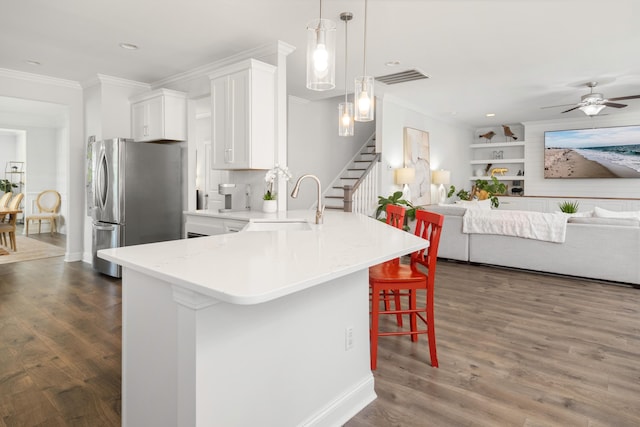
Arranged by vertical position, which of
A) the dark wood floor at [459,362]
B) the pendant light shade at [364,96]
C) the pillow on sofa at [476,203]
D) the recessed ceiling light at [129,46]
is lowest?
the dark wood floor at [459,362]

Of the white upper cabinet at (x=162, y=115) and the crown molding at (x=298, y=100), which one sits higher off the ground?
the crown molding at (x=298, y=100)

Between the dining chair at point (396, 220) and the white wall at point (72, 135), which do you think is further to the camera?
the white wall at point (72, 135)

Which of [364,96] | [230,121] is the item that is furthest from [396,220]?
[230,121]

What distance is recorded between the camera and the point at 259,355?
1.50 meters

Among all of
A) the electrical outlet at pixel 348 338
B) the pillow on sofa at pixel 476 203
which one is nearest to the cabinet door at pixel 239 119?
the electrical outlet at pixel 348 338

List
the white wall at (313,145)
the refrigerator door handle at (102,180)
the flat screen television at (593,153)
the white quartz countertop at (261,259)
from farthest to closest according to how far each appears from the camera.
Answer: the flat screen television at (593,153) → the white wall at (313,145) → the refrigerator door handle at (102,180) → the white quartz countertop at (261,259)

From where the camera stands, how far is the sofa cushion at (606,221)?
14.5ft

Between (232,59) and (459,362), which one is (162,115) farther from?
(459,362)

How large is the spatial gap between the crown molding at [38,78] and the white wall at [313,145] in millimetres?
3227

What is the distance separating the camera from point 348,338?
1.99 m

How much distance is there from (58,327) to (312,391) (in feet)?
8.10

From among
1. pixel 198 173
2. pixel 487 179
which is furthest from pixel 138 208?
pixel 487 179

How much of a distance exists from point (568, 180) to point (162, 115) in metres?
8.57

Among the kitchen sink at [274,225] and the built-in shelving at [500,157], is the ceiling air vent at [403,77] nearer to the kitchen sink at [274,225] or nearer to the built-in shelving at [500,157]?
the kitchen sink at [274,225]
